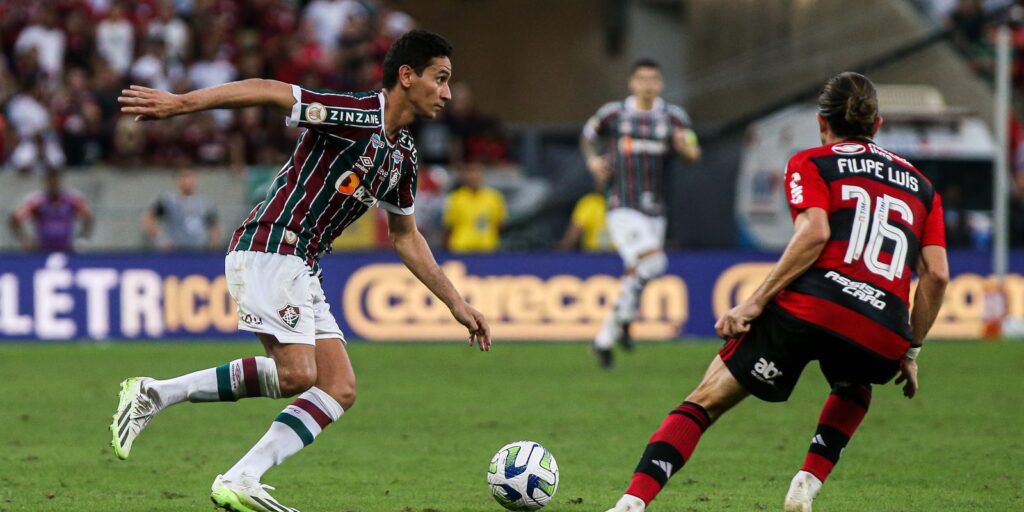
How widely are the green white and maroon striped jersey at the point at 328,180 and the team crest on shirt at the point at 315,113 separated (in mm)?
79

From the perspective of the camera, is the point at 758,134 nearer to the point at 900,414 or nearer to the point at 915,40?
the point at 915,40

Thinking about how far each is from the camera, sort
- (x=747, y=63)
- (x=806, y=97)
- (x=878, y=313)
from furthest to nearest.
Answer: (x=747, y=63), (x=806, y=97), (x=878, y=313)

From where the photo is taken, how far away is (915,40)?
2352 centimetres

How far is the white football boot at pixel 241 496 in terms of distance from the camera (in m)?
6.13

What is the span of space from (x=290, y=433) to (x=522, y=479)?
3.49 feet

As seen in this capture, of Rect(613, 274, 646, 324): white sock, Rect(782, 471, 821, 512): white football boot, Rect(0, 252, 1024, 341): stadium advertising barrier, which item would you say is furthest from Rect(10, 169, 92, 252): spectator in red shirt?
Rect(782, 471, 821, 512): white football boot

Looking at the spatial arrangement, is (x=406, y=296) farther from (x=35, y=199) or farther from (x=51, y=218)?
(x=35, y=199)

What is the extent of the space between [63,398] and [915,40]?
52.3 feet

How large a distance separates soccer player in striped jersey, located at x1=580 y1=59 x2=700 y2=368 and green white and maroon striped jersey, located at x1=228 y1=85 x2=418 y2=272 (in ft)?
24.8

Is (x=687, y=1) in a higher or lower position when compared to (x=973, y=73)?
higher

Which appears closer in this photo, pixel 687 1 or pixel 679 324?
pixel 679 324

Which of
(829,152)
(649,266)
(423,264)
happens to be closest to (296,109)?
(423,264)

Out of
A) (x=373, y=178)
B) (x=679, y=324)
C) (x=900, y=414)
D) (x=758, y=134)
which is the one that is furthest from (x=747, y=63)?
(x=373, y=178)

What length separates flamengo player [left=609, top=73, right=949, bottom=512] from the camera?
586 centimetres
